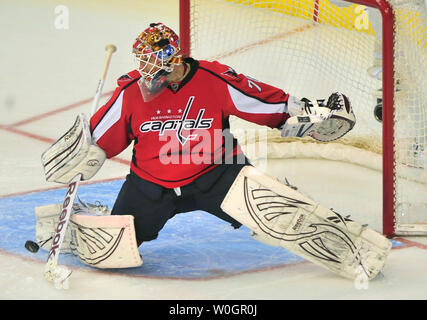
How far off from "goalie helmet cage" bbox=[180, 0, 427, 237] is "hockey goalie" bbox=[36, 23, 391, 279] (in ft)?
1.62

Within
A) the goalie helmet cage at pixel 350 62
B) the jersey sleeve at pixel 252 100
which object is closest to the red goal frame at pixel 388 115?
the goalie helmet cage at pixel 350 62

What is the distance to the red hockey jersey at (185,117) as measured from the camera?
3.12 meters

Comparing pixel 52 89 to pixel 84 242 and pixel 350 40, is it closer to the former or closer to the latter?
pixel 350 40

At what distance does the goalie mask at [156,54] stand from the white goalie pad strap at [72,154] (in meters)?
0.26

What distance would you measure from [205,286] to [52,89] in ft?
→ 10.1

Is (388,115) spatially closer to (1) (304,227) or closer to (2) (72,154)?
(1) (304,227)

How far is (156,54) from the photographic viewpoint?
302cm

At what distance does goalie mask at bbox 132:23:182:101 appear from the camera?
3025 mm

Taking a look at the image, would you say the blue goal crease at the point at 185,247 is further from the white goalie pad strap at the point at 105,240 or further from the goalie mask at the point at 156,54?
the goalie mask at the point at 156,54

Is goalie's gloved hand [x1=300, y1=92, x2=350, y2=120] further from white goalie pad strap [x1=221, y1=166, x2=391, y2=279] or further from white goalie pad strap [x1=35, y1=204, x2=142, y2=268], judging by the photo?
white goalie pad strap [x1=35, y1=204, x2=142, y2=268]

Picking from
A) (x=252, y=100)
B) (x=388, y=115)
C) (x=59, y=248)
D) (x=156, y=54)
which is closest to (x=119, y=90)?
(x=156, y=54)

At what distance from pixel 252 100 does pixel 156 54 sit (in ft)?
1.25

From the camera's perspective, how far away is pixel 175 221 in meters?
3.83

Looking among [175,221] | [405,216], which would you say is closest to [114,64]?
[175,221]
